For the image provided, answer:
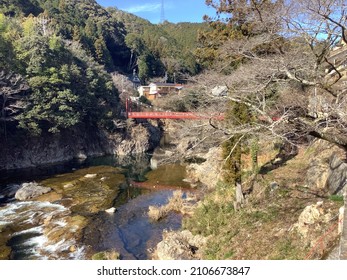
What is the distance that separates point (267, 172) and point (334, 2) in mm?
9100

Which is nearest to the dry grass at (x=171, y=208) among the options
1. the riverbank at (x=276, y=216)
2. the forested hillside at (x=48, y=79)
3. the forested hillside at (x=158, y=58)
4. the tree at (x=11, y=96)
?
the riverbank at (x=276, y=216)

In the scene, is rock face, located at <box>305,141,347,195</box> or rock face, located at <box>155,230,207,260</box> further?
rock face, located at <box>155,230,207,260</box>

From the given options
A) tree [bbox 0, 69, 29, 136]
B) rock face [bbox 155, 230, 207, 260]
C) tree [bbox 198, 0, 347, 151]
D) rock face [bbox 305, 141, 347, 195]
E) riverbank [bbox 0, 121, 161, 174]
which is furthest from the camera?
riverbank [bbox 0, 121, 161, 174]

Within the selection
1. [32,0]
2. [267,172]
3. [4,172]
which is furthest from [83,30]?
[267,172]

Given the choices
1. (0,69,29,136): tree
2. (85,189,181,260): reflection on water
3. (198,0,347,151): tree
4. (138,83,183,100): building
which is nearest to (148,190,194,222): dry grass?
(85,189,181,260): reflection on water

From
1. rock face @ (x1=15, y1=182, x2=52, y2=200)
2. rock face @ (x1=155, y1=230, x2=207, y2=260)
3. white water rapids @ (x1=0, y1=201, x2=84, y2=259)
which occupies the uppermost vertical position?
rock face @ (x1=155, y1=230, x2=207, y2=260)

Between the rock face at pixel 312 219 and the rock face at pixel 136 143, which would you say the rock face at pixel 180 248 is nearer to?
the rock face at pixel 312 219

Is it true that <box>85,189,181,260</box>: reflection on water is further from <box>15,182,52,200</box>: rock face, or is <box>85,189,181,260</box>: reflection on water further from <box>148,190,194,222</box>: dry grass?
<box>15,182,52,200</box>: rock face

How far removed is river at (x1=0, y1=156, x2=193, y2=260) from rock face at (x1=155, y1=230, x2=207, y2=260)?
4.93 feet

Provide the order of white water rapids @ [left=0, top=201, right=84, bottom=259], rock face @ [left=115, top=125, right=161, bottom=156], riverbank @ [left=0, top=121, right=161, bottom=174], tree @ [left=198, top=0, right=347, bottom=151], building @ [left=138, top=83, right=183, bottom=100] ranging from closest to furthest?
1. tree @ [left=198, top=0, right=347, bottom=151]
2. white water rapids @ [left=0, top=201, right=84, bottom=259]
3. riverbank @ [left=0, top=121, right=161, bottom=174]
4. rock face @ [left=115, top=125, right=161, bottom=156]
5. building @ [left=138, top=83, right=183, bottom=100]

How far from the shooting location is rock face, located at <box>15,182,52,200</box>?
18.8 m

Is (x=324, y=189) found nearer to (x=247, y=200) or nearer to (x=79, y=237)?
(x=247, y=200)

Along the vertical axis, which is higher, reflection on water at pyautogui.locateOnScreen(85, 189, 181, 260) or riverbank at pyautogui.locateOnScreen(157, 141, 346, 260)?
riverbank at pyautogui.locateOnScreen(157, 141, 346, 260)

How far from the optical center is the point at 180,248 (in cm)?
1048
